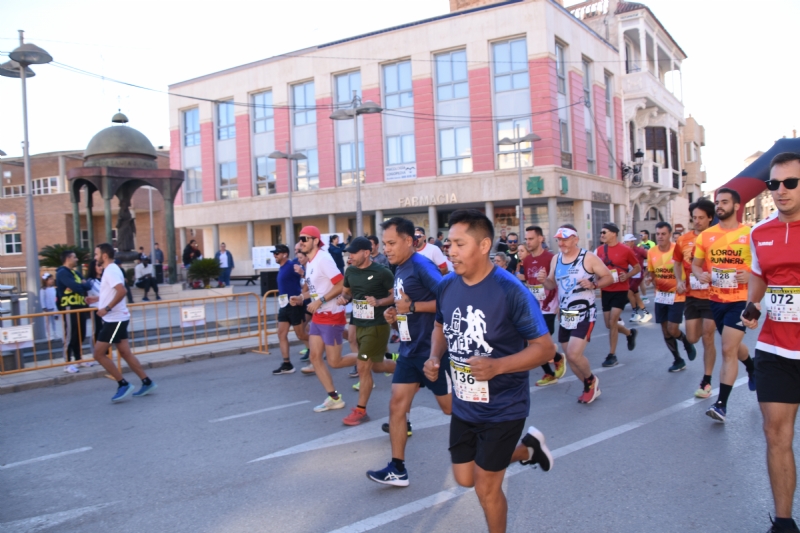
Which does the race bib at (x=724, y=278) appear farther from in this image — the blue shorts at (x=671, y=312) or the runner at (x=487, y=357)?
the runner at (x=487, y=357)

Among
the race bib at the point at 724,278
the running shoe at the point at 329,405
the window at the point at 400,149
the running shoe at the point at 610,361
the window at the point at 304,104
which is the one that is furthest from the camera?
the window at the point at 304,104

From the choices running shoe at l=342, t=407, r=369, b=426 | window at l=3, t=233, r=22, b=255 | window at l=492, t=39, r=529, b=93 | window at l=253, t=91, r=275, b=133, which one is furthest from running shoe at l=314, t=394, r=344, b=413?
window at l=3, t=233, r=22, b=255

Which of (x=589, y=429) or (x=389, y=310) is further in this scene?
(x=589, y=429)

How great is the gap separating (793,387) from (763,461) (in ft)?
5.22

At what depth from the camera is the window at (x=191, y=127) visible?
3791 centimetres

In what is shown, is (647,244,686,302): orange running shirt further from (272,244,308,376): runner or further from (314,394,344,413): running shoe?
(272,244,308,376): runner

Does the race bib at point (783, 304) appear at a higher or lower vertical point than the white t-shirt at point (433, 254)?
lower

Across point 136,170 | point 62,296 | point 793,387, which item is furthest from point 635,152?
point 793,387

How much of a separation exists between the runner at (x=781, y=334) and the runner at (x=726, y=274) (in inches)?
78.2

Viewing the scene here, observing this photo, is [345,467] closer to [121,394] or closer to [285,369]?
[121,394]

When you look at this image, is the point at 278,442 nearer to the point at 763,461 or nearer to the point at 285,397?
the point at 285,397

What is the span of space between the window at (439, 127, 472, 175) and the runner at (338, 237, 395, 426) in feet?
76.5

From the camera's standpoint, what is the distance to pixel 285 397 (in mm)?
7848

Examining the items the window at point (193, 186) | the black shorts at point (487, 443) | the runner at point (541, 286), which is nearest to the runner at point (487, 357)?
the black shorts at point (487, 443)
